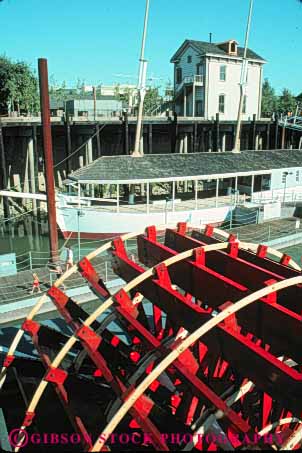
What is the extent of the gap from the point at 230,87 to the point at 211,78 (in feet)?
6.59

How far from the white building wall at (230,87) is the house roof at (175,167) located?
40.3 ft

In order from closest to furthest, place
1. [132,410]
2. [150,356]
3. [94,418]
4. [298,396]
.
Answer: [298,396] → [132,410] → [150,356] → [94,418]

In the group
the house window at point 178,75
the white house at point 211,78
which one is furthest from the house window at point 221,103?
the house window at point 178,75

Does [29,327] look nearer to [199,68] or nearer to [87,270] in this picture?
[87,270]

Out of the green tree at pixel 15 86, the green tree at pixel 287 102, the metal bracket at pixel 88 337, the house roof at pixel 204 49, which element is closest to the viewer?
the metal bracket at pixel 88 337

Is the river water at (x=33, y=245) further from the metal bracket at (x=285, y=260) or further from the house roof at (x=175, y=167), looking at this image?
the metal bracket at (x=285, y=260)

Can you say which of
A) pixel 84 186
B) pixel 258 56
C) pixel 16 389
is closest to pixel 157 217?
pixel 84 186

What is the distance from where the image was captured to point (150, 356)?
4242mm

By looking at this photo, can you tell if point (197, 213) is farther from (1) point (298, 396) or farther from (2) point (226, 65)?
(2) point (226, 65)

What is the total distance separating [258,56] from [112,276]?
28.2 meters

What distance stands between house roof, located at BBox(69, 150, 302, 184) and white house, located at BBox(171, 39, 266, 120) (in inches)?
481

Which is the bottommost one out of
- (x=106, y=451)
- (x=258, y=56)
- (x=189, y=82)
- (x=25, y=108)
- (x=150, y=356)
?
(x=106, y=451)

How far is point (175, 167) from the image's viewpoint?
16.0 metres

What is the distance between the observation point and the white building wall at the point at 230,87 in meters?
29.7
